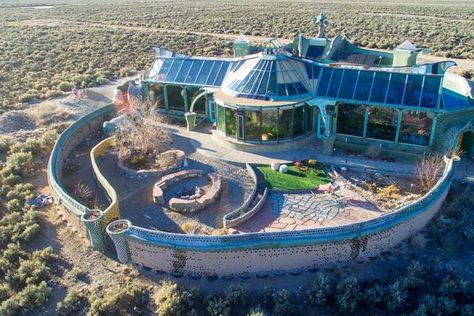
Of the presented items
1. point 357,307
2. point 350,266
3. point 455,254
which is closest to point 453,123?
point 455,254

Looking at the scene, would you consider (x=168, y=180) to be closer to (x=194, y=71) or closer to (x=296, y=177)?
(x=296, y=177)

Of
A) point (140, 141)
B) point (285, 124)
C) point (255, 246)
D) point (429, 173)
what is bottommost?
point (255, 246)

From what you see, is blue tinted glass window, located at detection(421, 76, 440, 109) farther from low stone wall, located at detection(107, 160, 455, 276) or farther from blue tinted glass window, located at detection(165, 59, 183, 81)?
blue tinted glass window, located at detection(165, 59, 183, 81)

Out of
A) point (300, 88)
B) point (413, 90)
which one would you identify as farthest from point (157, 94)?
point (413, 90)

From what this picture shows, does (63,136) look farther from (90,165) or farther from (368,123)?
(368,123)

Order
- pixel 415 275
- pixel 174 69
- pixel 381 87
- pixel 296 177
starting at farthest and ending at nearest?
pixel 174 69 < pixel 381 87 < pixel 296 177 < pixel 415 275
